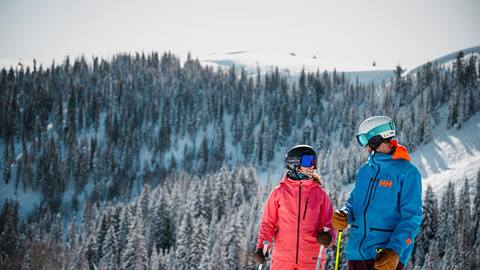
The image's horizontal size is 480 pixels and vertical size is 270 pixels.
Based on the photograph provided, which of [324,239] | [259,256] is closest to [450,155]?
[324,239]

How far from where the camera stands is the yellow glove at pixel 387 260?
5.43m

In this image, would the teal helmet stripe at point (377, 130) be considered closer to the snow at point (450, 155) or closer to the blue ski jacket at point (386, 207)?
the blue ski jacket at point (386, 207)

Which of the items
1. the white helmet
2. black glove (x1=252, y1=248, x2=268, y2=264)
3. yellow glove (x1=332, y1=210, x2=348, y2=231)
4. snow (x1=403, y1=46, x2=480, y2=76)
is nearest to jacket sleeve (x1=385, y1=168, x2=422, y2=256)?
the white helmet

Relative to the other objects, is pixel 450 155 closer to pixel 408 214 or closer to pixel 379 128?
pixel 379 128

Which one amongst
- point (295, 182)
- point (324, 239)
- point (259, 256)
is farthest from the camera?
point (295, 182)

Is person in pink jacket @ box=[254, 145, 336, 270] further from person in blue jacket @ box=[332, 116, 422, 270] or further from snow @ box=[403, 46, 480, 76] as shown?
snow @ box=[403, 46, 480, 76]

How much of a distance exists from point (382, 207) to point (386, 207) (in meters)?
0.05

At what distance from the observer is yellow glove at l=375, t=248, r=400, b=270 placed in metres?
5.43

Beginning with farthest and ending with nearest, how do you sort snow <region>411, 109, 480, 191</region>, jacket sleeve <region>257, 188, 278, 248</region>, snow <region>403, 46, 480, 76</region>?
snow <region>403, 46, 480, 76</region> < snow <region>411, 109, 480, 191</region> < jacket sleeve <region>257, 188, 278, 248</region>

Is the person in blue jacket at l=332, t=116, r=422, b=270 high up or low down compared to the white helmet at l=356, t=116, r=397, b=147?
down

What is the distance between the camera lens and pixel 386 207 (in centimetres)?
598

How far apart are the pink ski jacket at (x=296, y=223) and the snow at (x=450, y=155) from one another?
292 ft

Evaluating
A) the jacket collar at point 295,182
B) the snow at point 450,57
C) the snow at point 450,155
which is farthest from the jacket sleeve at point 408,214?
the snow at point 450,57

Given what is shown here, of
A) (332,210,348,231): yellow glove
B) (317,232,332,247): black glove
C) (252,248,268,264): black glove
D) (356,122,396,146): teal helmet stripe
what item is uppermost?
(356,122,396,146): teal helmet stripe
